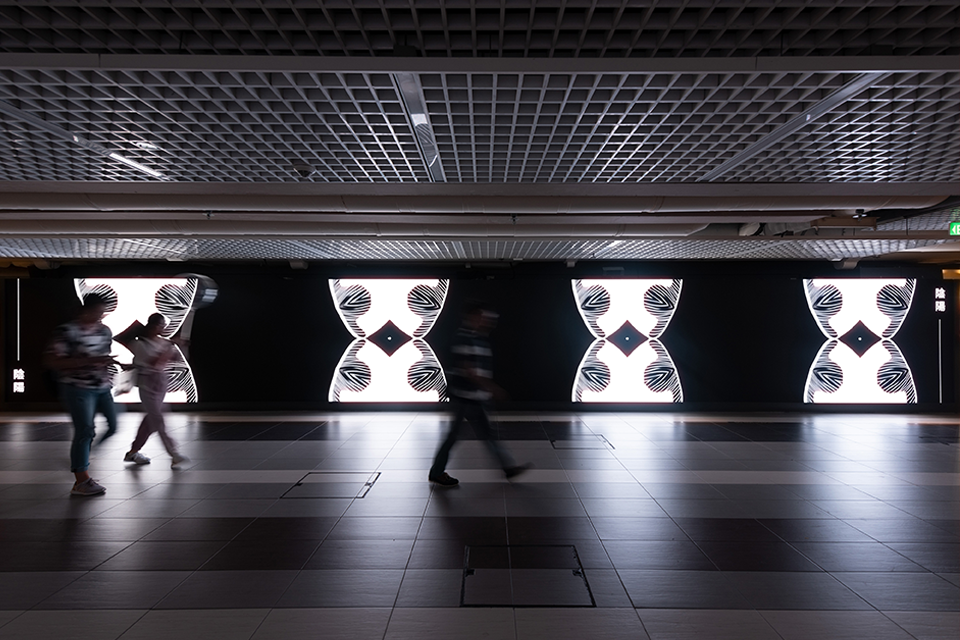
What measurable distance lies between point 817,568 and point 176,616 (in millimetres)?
3414

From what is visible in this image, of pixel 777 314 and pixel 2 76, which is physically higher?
pixel 2 76

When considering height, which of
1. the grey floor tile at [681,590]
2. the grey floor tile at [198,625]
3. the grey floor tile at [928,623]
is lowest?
the grey floor tile at [928,623]

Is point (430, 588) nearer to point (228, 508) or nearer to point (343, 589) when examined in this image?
point (343, 589)

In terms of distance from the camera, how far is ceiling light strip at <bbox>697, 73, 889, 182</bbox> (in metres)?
2.92

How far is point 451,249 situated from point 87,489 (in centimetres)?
A: 551

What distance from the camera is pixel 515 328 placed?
34.9 feet

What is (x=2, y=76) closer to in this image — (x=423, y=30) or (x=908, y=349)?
(x=423, y=30)

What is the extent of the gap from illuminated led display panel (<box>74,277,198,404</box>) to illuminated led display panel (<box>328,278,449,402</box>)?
272 cm

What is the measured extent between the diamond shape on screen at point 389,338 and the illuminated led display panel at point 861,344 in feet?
24.8

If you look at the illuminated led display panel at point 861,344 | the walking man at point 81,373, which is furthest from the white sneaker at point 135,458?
the illuminated led display panel at point 861,344

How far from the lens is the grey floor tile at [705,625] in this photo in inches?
98.7

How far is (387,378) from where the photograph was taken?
10.5m

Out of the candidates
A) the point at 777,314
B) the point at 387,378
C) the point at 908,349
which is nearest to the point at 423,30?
the point at 387,378

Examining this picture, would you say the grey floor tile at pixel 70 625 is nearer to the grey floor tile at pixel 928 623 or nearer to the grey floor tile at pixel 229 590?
the grey floor tile at pixel 229 590
